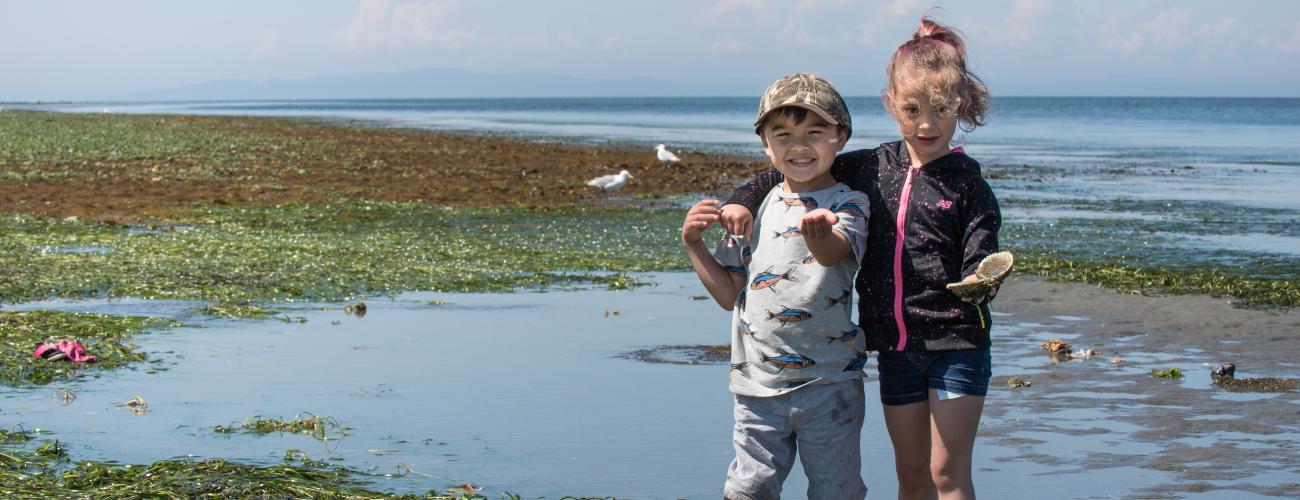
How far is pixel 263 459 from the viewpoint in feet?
19.9

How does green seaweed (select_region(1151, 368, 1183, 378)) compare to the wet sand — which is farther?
green seaweed (select_region(1151, 368, 1183, 378))

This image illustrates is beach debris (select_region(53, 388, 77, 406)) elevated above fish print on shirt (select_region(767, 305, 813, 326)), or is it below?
below

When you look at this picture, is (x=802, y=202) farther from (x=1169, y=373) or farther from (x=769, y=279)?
(x=1169, y=373)

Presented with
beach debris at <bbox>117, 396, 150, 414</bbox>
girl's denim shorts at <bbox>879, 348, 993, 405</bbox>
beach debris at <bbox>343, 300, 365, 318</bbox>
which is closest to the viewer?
girl's denim shorts at <bbox>879, 348, 993, 405</bbox>

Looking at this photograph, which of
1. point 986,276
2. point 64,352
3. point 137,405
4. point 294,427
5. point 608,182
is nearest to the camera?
point 986,276

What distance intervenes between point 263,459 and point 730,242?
2899 mm

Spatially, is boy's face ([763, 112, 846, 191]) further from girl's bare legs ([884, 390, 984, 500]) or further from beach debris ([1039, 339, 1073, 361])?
beach debris ([1039, 339, 1073, 361])

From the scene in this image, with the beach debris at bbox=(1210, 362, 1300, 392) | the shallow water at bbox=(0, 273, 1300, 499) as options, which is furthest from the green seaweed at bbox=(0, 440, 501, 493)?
the beach debris at bbox=(1210, 362, 1300, 392)

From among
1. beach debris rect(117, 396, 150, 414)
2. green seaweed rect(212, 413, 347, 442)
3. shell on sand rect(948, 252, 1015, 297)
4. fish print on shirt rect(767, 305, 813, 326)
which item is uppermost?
shell on sand rect(948, 252, 1015, 297)

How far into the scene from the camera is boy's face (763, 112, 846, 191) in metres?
4.13

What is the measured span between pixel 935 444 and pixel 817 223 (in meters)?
0.86

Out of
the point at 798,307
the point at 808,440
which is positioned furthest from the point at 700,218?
the point at 808,440

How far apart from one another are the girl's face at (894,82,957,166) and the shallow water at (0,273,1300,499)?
2178mm

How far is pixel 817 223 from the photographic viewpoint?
3811mm
